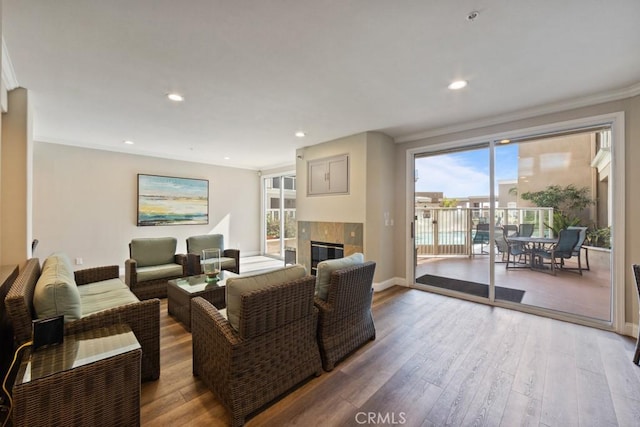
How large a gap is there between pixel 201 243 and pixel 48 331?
11.0ft

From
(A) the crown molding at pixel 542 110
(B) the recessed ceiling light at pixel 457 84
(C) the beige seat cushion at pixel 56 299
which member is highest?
(B) the recessed ceiling light at pixel 457 84

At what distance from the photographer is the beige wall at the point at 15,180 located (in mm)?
2605

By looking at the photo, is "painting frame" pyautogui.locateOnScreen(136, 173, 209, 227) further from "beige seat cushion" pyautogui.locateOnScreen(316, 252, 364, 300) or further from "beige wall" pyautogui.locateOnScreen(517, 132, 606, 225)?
"beige wall" pyautogui.locateOnScreen(517, 132, 606, 225)

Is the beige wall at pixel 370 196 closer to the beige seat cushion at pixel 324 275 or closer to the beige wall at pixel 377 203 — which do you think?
the beige wall at pixel 377 203

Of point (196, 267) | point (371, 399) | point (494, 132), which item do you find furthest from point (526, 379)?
point (196, 267)

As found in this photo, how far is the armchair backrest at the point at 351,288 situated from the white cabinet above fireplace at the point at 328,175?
7.28 ft

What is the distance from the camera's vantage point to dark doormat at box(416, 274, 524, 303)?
3.72m

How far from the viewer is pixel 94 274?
9.96 ft

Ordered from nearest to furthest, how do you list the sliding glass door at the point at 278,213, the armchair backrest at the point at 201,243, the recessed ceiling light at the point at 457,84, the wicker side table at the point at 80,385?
the wicker side table at the point at 80,385 < the recessed ceiling light at the point at 457,84 < the armchair backrest at the point at 201,243 < the sliding glass door at the point at 278,213

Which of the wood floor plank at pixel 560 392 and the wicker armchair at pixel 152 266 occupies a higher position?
the wicker armchair at pixel 152 266

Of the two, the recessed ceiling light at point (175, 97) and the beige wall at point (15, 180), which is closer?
the beige wall at point (15, 180)

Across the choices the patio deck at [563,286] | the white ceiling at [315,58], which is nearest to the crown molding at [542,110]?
the white ceiling at [315,58]

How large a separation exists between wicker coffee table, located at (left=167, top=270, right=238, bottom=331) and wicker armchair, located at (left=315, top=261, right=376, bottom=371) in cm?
151

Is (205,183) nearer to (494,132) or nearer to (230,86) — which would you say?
(230,86)
